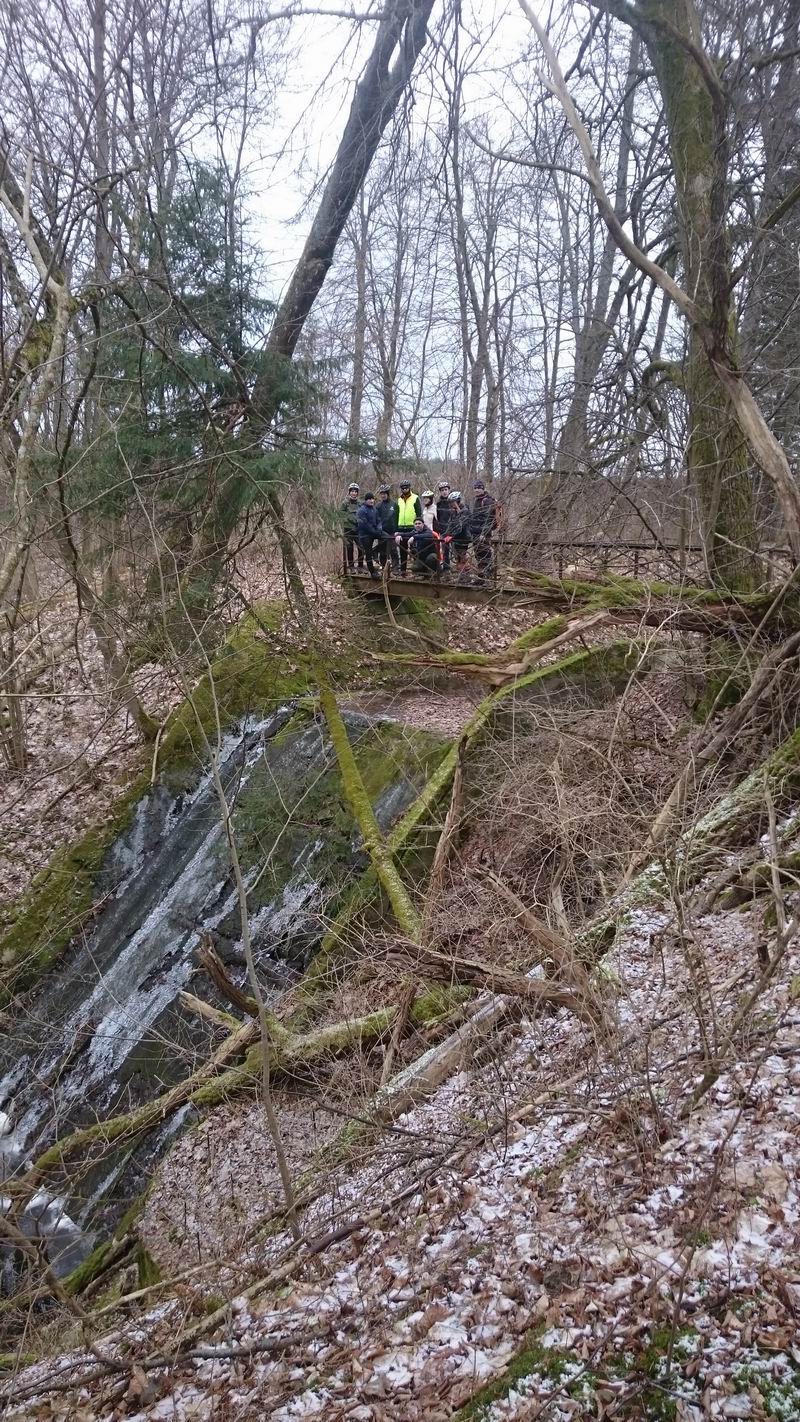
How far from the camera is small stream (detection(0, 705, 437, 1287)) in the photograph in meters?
7.55

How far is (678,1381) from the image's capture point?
A: 275 cm

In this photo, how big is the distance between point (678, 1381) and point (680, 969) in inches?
101

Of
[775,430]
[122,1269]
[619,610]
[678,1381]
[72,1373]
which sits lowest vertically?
[122,1269]

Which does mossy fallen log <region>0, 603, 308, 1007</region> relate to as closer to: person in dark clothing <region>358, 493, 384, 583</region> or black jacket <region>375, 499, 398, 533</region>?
person in dark clothing <region>358, 493, 384, 583</region>

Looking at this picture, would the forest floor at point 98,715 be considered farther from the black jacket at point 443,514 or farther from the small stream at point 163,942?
the black jacket at point 443,514

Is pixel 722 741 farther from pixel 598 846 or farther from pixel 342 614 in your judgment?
pixel 342 614

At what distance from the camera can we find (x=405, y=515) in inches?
488

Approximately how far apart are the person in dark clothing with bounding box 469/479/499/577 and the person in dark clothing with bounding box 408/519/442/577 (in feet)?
1.80

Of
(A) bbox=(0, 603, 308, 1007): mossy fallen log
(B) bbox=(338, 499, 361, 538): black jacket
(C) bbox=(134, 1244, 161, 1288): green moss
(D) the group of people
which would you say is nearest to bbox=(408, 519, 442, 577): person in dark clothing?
(D) the group of people

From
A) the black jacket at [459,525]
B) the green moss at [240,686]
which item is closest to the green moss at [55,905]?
the green moss at [240,686]

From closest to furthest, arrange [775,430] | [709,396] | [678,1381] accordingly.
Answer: [678,1381]
[709,396]
[775,430]

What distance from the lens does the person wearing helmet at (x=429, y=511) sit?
12.3m

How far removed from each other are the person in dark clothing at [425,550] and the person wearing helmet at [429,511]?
0.20 m

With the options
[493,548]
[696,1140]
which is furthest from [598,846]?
[493,548]
